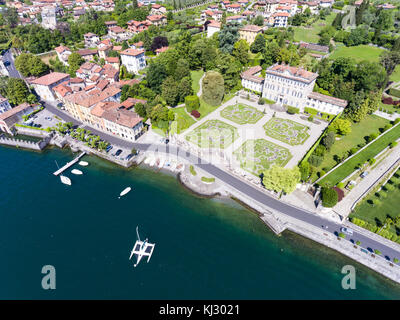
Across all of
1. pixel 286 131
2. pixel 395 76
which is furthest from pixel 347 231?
pixel 395 76

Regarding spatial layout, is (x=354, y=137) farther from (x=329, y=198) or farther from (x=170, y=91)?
(x=170, y=91)

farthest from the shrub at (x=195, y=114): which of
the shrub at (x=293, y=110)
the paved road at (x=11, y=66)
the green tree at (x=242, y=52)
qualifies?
the paved road at (x=11, y=66)

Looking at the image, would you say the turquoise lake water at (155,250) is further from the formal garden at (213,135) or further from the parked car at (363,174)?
the parked car at (363,174)

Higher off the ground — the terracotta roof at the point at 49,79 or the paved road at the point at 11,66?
the terracotta roof at the point at 49,79

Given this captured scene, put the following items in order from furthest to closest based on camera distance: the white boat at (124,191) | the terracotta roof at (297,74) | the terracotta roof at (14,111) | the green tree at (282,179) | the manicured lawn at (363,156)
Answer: the terracotta roof at (14,111)
the terracotta roof at (297,74)
the white boat at (124,191)
the manicured lawn at (363,156)
the green tree at (282,179)

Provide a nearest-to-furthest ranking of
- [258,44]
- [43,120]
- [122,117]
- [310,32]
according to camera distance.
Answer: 1. [122,117]
2. [43,120]
3. [258,44]
4. [310,32]

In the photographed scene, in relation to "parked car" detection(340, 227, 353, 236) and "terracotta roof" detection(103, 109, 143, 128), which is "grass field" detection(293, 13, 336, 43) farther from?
"parked car" detection(340, 227, 353, 236)

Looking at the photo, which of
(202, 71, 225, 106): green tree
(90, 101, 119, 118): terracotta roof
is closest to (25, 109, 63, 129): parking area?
(90, 101, 119, 118): terracotta roof
